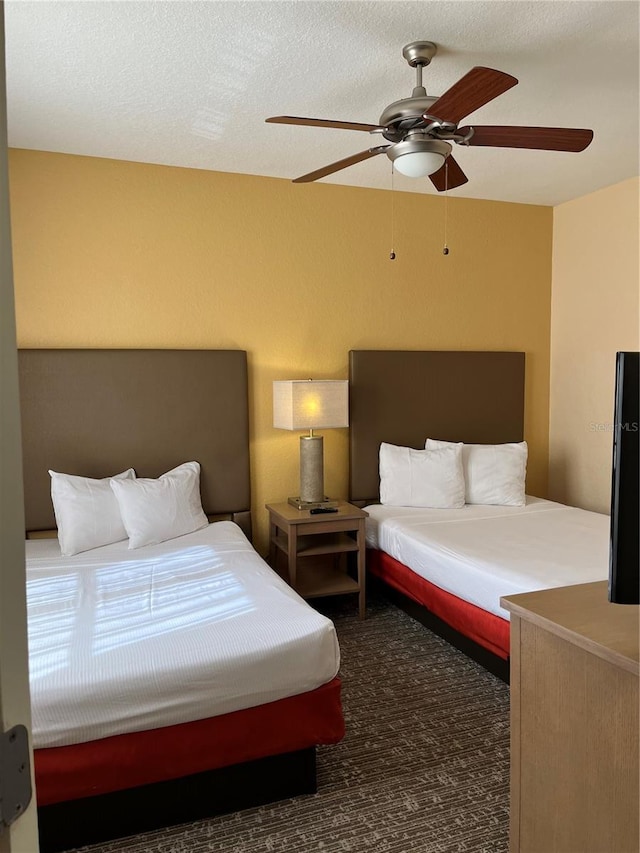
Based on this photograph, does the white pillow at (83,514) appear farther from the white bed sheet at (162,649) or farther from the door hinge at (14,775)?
the door hinge at (14,775)

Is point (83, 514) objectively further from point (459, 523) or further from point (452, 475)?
point (452, 475)

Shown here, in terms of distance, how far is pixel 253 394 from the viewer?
412cm

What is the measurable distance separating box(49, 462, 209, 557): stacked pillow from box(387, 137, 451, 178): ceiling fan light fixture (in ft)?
6.87

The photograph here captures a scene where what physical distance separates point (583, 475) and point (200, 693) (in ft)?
11.7

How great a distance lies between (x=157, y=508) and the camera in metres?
3.45

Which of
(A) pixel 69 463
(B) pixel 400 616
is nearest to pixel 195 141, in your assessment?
(A) pixel 69 463

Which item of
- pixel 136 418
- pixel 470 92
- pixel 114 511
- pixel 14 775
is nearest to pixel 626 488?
pixel 14 775

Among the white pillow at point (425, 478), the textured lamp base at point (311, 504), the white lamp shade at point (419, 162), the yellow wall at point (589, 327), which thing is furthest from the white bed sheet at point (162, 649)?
Result: the yellow wall at point (589, 327)

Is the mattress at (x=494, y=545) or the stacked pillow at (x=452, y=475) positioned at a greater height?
the stacked pillow at (x=452, y=475)

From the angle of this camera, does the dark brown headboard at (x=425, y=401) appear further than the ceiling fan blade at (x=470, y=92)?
Yes

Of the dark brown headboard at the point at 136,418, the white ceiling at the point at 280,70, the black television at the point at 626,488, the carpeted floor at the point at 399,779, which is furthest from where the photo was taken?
the dark brown headboard at the point at 136,418

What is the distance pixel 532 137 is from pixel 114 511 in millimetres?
2640

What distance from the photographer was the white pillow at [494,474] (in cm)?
421

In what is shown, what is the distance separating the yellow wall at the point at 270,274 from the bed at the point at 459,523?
0.17 meters
